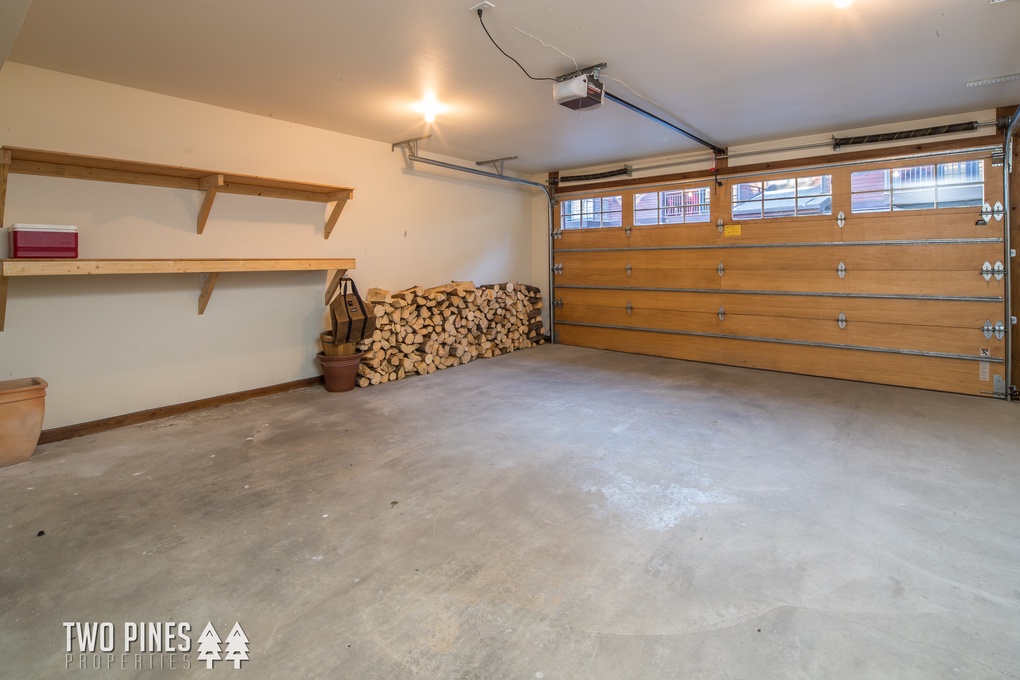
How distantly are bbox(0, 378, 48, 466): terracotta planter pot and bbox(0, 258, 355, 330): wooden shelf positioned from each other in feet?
1.93

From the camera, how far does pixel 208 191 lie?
3941mm

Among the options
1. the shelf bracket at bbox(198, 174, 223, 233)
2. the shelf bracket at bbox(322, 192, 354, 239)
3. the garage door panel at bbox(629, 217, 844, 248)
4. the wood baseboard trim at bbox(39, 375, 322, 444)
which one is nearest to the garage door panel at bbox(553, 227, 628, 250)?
the garage door panel at bbox(629, 217, 844, 248)

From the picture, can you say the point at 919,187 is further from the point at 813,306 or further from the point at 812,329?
the point at 812,329

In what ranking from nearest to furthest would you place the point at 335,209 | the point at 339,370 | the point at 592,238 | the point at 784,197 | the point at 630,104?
the point at 630,104 < the point at 339,370 < the point at 335,209 < the point at 784,197 < the point at 592,238

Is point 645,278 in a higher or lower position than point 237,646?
higher

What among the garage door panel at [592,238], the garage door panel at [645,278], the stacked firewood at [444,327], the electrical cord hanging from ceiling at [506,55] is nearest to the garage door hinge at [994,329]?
the garage door panel at [645,278]

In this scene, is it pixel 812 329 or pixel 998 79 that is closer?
pixel 998 79

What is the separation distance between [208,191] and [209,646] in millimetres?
3414

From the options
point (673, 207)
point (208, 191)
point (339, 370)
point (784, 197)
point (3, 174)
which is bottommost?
point (339, 370)

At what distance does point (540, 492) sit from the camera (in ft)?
8.59

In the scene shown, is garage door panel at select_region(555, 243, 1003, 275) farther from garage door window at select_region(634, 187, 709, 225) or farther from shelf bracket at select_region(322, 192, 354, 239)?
shelf bracket at select_region(322, 192, 354, 239)

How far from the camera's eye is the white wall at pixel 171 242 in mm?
3379

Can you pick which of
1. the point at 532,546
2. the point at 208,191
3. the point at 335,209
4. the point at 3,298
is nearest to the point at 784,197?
the point at 335,209

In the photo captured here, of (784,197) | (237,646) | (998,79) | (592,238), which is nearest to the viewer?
(237,646)
